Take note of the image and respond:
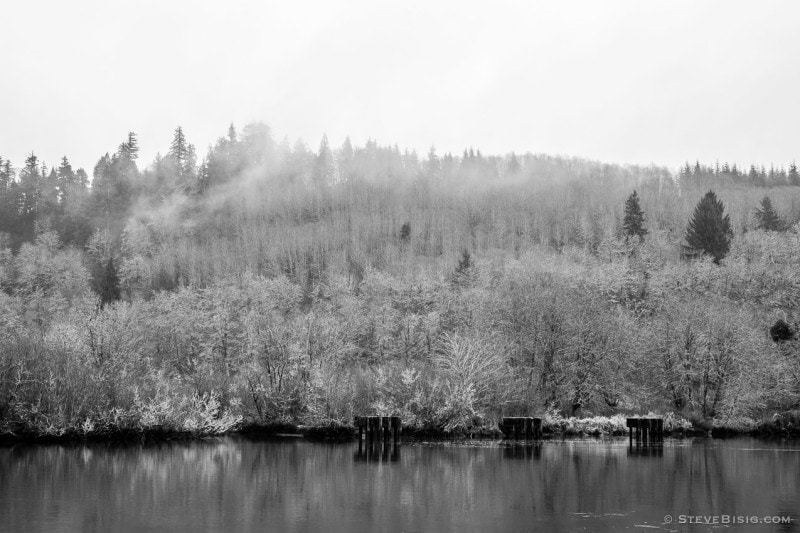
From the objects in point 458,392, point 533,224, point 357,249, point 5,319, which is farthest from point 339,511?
point 533,224

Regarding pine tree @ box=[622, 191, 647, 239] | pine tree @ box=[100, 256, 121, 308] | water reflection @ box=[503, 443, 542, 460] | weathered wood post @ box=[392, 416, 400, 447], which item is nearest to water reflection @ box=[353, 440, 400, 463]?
weathered wood post @ box=[392, 416, 400, 447]

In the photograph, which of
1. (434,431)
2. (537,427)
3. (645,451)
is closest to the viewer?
(645,451)

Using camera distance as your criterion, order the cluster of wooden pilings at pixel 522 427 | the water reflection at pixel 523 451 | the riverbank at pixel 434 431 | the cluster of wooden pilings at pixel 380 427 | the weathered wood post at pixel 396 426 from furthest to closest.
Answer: the cluster of wooden pilings at pixel 522 427
the weathered wood post at pixel 396 426
the cluster of wooden pilings at pixel 380 427
the riverbank at pixel 434 431
the water reflection at pixel 523 451

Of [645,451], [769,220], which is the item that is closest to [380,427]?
[645,451]

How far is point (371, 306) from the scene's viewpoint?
318ft

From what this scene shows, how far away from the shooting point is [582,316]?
2298 inches

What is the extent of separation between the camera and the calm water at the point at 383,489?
19.9 m

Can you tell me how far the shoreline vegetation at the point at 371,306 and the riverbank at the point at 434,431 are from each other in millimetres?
163

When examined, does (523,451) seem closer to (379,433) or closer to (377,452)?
(377,452)

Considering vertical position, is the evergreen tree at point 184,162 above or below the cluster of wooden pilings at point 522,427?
above

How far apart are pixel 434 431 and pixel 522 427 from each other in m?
5.58

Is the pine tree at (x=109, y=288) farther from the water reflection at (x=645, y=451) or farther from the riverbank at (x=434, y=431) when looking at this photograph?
the water reflection at (x=645, y=451)

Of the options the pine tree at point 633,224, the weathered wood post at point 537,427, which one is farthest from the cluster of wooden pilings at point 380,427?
the pine tree at point 633,224

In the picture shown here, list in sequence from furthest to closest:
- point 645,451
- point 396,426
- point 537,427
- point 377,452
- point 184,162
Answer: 1. point 184,162
2. point 537,427
3. point 396,426
4. point 645,451
5. point 377,452
